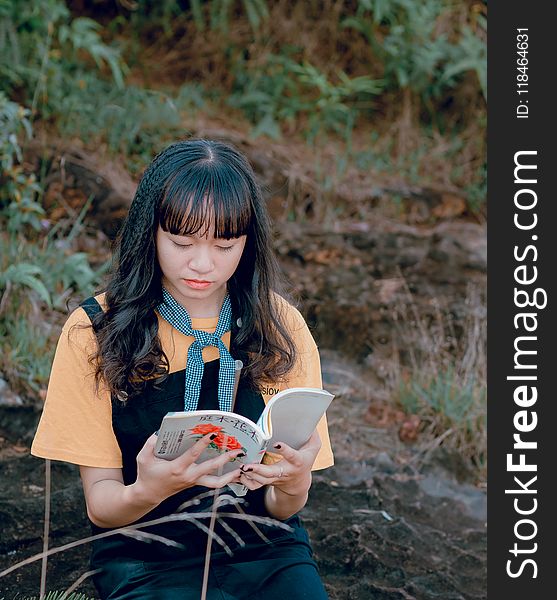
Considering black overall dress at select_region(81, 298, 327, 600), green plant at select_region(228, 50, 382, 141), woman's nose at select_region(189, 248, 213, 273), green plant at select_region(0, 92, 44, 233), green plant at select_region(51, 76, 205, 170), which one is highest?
green plant at select_region(228, 50, 382, 141)

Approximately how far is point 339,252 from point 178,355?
3287 millimetres

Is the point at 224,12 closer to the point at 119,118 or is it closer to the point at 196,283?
the point at 119,118

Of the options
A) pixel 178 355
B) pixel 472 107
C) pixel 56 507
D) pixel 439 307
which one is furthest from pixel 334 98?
pixel 178 355

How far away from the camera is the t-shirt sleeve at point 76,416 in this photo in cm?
238

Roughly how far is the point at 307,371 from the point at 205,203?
599mm

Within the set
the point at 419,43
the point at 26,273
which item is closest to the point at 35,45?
the point at 26,273

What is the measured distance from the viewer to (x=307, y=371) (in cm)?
265

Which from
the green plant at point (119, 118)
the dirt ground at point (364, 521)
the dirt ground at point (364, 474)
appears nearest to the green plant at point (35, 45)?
the green plant at point (119, 118)

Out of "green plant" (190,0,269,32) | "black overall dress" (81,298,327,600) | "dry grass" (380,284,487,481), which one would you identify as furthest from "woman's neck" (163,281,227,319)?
"green plant" (190,0,269,32)

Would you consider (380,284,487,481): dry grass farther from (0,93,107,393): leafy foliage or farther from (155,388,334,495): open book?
(155,388,334,495): open book

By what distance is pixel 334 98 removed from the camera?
22.2 ft

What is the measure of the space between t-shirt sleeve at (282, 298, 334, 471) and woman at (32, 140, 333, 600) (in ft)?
0.15

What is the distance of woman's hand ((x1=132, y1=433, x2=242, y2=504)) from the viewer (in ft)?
7.02

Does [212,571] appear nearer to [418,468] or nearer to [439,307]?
[418,468]
